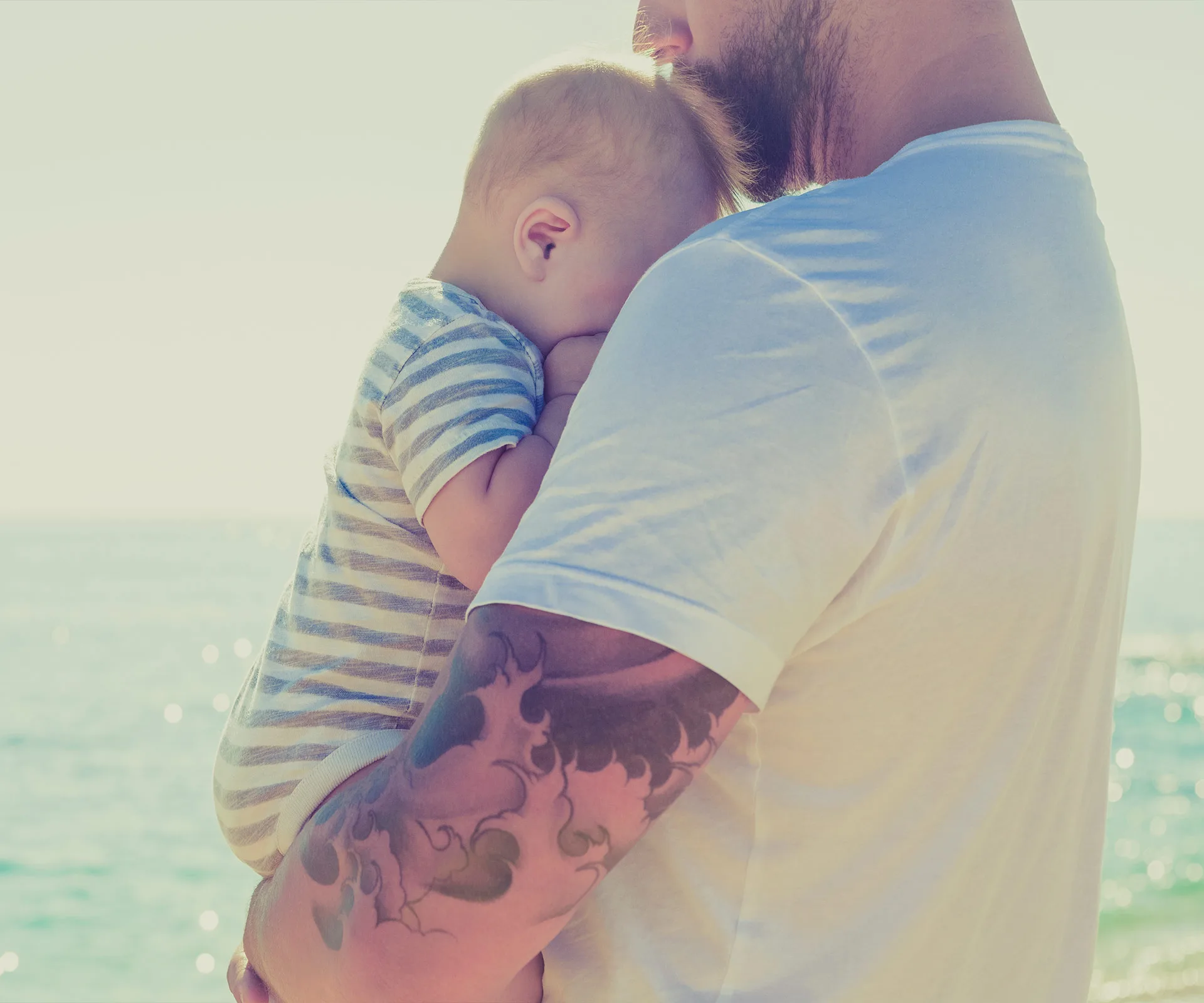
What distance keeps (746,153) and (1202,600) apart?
46.0 meters

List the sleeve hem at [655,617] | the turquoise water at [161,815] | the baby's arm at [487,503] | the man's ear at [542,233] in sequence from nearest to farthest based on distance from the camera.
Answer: the sleeve hem at [655,617]
the baby's arm at [487,503]
the man's ear at [542,233]
the turquoise water at [161,815]

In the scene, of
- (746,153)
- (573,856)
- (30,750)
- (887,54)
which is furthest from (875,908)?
(30,750)

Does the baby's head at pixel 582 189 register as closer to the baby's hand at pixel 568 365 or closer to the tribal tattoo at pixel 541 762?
the baby's hand at pixel 568 365

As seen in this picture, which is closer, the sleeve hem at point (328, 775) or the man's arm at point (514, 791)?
the man's arm at point (514, 791)

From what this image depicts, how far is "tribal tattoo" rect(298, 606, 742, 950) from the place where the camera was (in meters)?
1.02

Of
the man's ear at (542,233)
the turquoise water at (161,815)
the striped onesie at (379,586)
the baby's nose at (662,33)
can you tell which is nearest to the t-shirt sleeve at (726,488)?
the striped onesie at (379,586)

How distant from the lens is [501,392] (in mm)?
1652

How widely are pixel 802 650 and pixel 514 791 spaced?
31 centimetres

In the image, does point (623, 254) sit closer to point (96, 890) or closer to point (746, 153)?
point (746, 153)

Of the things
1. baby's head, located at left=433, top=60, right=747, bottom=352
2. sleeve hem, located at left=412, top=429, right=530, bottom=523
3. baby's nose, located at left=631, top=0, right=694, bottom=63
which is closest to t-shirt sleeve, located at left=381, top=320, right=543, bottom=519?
sleeve hem, located at left=412, top=429, right=530, bottom=523

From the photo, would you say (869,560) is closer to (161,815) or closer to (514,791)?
(514,791)

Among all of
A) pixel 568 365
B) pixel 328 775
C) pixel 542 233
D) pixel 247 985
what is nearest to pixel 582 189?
pixel 542 233

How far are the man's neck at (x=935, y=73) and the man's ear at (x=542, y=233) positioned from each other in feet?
1.65

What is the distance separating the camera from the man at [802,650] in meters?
1.01
